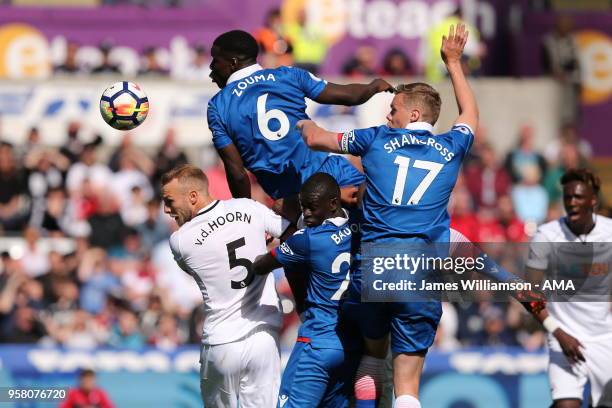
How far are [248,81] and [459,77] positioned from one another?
1740 millimetres

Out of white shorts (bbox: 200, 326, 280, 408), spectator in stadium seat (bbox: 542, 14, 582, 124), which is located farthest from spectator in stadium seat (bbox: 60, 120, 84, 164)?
white shorts (bbox: 200, 326, 280, 408)

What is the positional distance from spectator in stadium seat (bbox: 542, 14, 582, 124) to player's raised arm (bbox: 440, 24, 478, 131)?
531 inches

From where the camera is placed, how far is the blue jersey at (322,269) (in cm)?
1067

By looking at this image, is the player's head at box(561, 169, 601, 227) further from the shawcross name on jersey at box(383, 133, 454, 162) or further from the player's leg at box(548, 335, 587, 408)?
the shawcross name on jersey at box(383, 133, 454, 162)

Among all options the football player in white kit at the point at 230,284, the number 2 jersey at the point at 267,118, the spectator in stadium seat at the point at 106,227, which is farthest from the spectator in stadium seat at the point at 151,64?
the football player in white kit at the point at 230,284

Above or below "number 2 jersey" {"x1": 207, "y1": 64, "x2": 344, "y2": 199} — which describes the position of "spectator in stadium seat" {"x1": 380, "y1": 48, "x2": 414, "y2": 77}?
above

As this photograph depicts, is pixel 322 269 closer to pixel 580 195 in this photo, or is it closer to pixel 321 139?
pixel 321 139

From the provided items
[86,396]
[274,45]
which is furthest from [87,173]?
[86,396]

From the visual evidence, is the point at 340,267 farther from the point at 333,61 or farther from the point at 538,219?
the point at 333,61

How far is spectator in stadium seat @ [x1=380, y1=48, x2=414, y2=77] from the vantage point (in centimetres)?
2264

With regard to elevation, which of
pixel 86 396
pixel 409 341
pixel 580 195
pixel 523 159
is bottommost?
pixel 86 396

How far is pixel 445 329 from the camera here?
1786 centimetres

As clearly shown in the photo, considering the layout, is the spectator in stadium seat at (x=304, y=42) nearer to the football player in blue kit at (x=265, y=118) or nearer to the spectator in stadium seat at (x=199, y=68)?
the spectator in stadium seat at (x=199, y=68)

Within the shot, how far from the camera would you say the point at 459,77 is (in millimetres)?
10789
